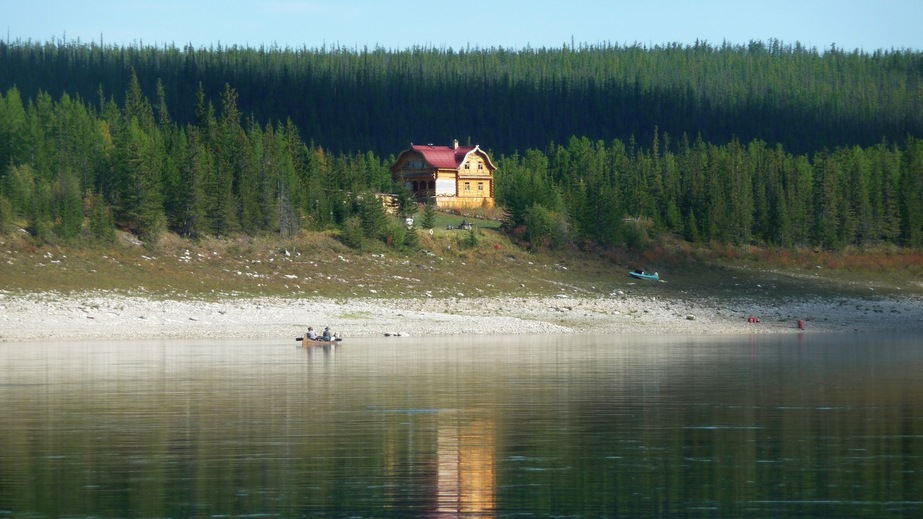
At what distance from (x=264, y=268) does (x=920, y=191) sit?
74192mm

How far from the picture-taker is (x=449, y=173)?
4483 inches

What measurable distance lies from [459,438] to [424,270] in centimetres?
5395

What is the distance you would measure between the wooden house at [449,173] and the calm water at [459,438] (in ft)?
235

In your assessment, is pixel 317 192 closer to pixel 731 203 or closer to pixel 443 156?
pixel 443 156

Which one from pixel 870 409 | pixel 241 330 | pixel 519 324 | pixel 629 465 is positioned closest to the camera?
pixel 629 465

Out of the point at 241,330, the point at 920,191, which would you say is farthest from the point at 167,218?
the point at 920,191

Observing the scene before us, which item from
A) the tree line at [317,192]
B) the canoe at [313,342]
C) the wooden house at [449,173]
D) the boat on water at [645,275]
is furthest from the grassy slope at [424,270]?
the canoe at [313,342]

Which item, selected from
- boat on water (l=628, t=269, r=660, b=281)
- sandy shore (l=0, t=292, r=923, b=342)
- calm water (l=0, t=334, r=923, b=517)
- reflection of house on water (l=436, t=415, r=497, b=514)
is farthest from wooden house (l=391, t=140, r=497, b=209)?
reflection of house on water (l=436, t=415, r=497, b=514)

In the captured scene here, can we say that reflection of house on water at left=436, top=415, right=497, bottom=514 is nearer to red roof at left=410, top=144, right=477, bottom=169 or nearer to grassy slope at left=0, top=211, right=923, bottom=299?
grassy slope at left=0, top=211, right=923, bottom=299

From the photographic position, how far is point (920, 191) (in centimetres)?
12106

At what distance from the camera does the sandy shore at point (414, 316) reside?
184 ft

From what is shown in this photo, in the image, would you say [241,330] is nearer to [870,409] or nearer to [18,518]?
[870,409]

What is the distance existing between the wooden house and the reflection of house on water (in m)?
87.6

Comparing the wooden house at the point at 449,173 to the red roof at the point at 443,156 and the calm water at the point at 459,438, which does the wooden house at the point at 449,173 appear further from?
the calm water at the point at 459,438
